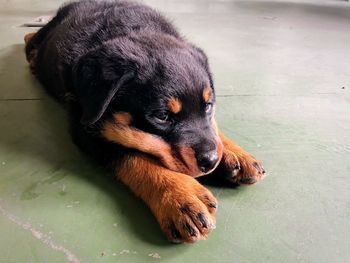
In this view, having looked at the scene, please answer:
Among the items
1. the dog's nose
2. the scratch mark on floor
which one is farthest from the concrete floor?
the dog's nose

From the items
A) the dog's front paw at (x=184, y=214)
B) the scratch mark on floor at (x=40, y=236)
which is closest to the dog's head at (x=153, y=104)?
the dog's front paw at (x=184, y=214)

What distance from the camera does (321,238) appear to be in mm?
1518

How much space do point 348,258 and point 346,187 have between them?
1.64 ft

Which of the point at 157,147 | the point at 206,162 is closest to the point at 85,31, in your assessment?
the point at 157,147

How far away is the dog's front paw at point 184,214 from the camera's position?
1.42 meters

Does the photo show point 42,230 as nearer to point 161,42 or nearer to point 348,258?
point 161,42

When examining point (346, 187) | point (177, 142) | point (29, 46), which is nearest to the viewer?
point (177, 142)

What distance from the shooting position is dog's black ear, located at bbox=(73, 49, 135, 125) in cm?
164

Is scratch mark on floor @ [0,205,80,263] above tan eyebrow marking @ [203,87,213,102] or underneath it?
underneath

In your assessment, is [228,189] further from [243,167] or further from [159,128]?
[159,128]

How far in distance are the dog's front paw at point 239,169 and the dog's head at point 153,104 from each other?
0.32ft

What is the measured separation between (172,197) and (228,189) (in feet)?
1.20

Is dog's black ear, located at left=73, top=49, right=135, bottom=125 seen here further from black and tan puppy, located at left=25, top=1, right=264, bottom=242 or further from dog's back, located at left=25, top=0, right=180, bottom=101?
dog's back, located at left=25, top=0, right=180, bottom=101

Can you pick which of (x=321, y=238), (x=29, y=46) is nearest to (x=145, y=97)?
(x=321, y=238)
